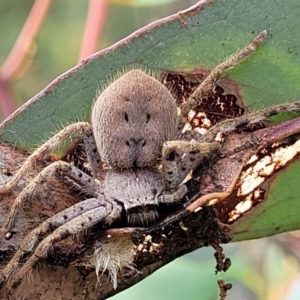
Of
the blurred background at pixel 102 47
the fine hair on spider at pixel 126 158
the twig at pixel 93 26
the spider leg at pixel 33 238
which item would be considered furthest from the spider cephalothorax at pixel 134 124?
the twig at pixel 93 26

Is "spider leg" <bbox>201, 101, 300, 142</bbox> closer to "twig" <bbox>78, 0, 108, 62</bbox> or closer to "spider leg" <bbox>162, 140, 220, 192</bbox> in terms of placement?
"spider leg" <bbox>162, 140, 220, 192</bbox>

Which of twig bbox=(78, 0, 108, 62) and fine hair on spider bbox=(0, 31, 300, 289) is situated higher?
twig bbox=(78, 0, 108, 62)

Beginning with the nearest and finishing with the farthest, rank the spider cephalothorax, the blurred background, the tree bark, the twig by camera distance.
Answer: the tree bark
the spider cephalothorax
the blurred background
the twig

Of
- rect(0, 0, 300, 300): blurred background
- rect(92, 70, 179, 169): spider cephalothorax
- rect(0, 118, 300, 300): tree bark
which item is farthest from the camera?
rect(0, 0, 300, 300): blurred background

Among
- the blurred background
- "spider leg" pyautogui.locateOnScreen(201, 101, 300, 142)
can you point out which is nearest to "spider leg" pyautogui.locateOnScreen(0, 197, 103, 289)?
"spider leg" pyautogui.locateOnScreen(201, 101, 300, 142)

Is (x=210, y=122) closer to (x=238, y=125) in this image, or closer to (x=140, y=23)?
(x=238, y=125)

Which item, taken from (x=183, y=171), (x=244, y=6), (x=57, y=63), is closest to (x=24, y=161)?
(x=183, y=171)

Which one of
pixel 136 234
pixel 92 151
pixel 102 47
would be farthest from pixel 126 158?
pixel 102 47

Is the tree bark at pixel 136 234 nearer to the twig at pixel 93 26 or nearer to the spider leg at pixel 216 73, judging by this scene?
the spider leg at pixel 216 73
